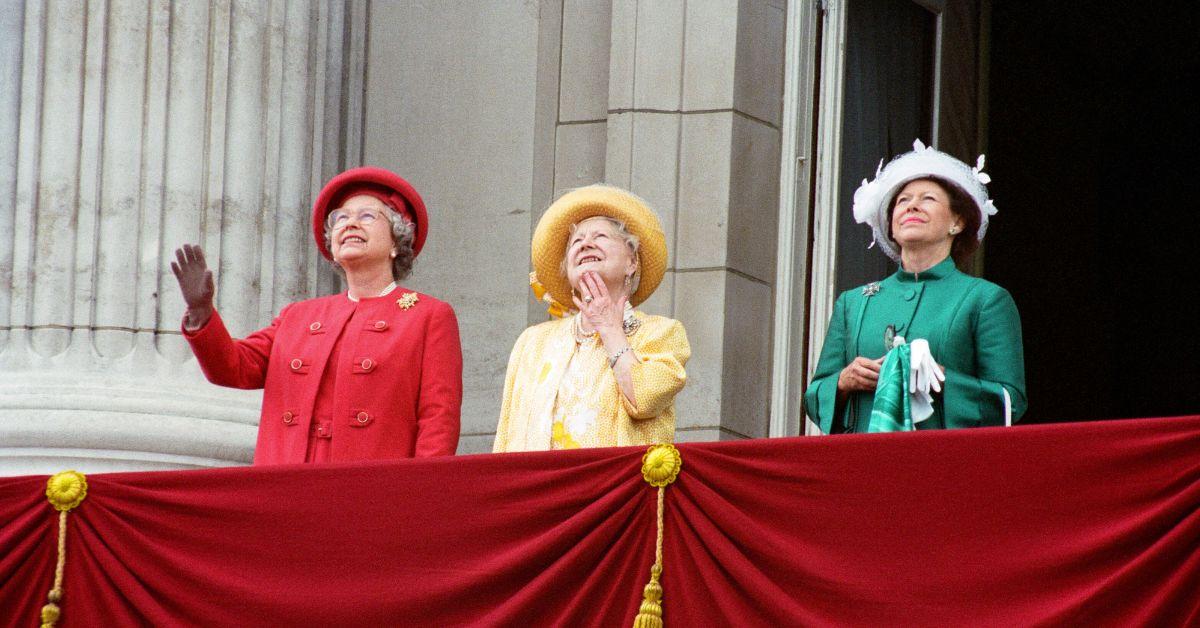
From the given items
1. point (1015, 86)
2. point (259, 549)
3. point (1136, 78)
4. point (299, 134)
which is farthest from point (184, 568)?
point (1136, 78)

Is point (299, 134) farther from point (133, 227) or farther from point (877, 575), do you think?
point (877, 575)

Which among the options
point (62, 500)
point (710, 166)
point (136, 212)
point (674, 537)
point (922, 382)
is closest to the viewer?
point (674, 537)

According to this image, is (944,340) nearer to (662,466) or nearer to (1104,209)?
(662,466)

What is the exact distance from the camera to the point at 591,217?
7539 mm

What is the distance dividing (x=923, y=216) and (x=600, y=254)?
1.00 metres

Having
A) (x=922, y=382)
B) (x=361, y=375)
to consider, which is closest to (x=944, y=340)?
(x=922, y=382)

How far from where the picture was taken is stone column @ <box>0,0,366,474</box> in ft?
27.5

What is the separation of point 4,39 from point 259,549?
9.69ft

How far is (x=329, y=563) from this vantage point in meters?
6.72

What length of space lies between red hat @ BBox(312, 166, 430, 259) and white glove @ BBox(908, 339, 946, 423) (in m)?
1.85

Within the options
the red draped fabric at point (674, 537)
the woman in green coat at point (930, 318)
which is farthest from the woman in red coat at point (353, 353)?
the woman in green coat at point (930, 318)

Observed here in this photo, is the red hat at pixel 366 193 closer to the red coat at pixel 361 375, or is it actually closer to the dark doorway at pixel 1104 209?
the red coat at pixel 361 375

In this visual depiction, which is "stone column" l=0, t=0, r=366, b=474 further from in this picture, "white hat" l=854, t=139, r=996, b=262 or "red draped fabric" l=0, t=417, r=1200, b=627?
"white hat" l=854, t=139, r=996, b=262

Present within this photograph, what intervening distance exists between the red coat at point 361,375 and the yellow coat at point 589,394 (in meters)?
0.22
